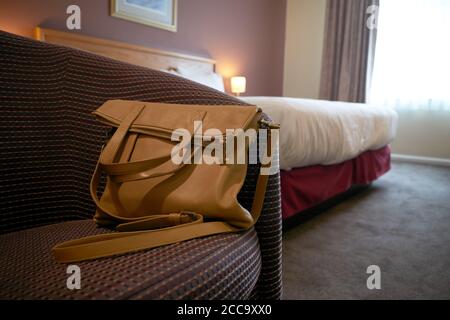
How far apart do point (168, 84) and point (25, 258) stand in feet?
1.51

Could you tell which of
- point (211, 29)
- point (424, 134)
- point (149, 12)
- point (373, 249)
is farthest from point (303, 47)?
point (373, 249)

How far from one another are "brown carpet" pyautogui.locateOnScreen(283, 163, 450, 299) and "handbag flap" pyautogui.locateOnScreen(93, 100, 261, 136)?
0.81 metres

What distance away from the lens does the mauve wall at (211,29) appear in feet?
8.09

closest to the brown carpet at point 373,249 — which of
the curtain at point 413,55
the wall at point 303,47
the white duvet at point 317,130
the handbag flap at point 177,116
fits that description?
the white duvet at point 317,130

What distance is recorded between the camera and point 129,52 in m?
3.02

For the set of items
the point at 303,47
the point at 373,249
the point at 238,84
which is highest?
the point at 303,47

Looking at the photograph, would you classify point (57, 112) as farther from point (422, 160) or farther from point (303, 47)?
point (303, 47)

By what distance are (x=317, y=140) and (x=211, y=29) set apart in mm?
2796

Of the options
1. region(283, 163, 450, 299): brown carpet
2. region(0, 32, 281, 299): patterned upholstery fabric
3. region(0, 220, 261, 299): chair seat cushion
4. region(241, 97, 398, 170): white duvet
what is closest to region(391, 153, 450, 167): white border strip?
region(283, 163, 450, 299): brown carpet

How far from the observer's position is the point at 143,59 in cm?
315

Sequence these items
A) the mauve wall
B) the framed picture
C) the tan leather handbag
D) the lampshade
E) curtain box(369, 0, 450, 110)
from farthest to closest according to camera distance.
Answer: the lampshade < curtain box(369, 0, 450, 110) < the framed picture < the mauve wall < the tan leather handbag

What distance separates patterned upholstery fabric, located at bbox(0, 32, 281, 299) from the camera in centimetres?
71

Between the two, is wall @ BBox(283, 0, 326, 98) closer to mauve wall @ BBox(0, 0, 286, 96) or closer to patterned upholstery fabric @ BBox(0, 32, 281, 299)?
mauve wall @ BBox(0, 0, 286, 96)
